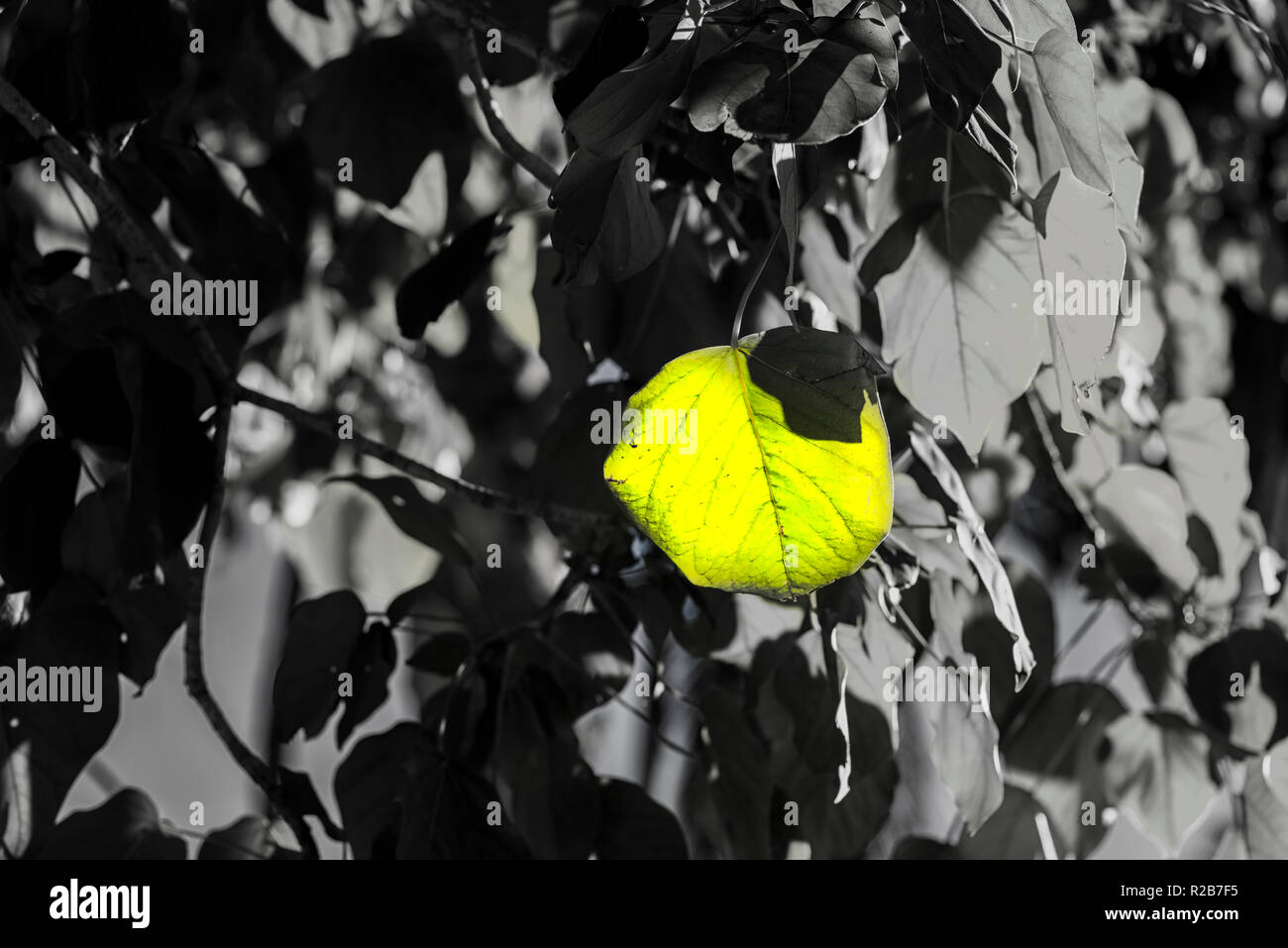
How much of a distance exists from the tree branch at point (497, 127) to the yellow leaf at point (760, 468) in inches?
8.3

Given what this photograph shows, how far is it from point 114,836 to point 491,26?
1.51 feet

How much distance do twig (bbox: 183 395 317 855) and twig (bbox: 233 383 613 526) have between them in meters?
0.02

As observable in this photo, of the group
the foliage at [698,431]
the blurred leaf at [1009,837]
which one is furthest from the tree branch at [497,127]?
the blurred leaf at [1009,837]

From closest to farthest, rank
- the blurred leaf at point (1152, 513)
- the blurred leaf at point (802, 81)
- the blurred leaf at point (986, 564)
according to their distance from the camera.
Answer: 1. the blurred leaf at point (802, 81)
2. the blurred leaf at point (986, 564)
3. the blurred leaf at point (1152, 513)

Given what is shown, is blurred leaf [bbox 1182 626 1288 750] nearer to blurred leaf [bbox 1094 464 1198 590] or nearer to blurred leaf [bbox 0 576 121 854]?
blurred leaf [bbox 1094 464 1198 590]

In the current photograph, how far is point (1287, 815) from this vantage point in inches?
25.4

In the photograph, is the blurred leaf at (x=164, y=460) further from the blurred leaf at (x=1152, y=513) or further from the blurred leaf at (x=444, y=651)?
the blurred leaf at (x=1152, y=513)

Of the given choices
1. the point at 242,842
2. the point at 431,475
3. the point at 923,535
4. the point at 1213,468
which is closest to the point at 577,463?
the point at 431,475

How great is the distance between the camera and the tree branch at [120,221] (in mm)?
478

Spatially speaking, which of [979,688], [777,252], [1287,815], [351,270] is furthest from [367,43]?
[1287,815]

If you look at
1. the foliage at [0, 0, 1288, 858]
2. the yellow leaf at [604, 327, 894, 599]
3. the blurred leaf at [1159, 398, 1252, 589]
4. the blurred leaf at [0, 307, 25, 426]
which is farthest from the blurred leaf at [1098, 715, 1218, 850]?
the blurred leaf at [0, 307, 25, 426]

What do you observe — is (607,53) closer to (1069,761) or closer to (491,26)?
(491,26)

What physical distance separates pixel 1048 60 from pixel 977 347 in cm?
11

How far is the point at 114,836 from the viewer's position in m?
0.59
